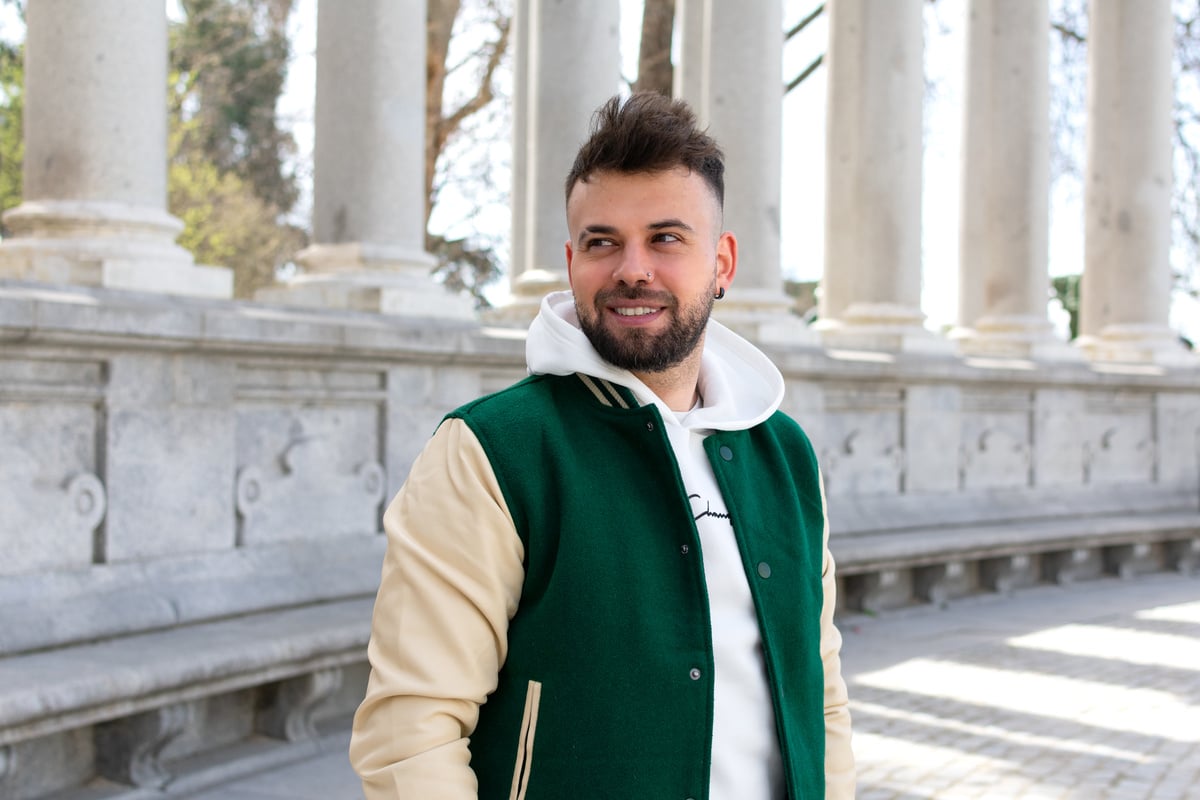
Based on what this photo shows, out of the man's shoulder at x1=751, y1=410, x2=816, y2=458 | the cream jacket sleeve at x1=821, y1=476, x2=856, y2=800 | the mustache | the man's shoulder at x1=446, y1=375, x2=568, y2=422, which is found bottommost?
the cream jacket sleeve at x1=821, y1=476, x2=856, y2=800

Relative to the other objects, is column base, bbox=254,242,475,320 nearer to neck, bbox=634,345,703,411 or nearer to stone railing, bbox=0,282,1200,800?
stone railing, bbox=0,282,1200,800

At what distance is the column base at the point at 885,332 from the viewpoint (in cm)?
2212

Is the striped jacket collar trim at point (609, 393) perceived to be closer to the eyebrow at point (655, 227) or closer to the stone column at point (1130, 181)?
the eyebrow at point (655, 227)

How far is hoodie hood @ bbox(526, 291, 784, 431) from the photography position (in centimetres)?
420

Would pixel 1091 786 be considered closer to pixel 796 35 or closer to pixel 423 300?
pixel 423 300

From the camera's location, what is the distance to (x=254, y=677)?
10.4 meters

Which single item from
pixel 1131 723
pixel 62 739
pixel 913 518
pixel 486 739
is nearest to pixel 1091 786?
pixel 1131 723

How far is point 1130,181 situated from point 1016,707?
637 inches

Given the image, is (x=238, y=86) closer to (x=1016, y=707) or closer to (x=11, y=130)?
(x=11, y=130)

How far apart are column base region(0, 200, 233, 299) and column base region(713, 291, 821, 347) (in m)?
8.90

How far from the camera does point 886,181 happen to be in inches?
885

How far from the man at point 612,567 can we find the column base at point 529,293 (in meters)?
13.5

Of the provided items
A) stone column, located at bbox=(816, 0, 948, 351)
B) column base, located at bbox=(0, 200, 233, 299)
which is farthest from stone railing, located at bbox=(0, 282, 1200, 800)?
stone column, located at bbox=(816, 0, 948, 351)

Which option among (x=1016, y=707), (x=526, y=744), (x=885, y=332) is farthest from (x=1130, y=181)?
(x=526, y=744)
